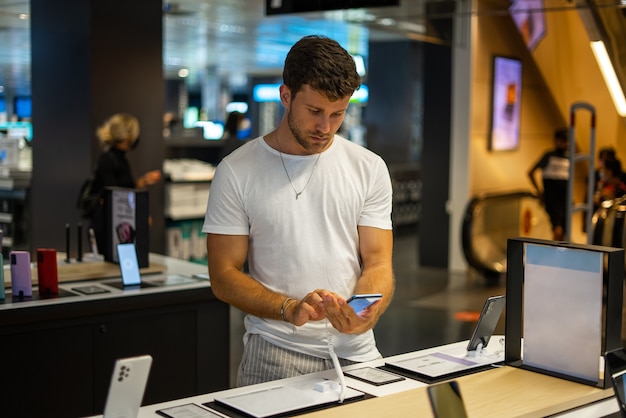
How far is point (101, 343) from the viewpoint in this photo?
14.4 ft

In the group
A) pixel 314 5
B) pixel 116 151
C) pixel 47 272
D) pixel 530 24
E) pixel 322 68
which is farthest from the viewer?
pixel 530 24

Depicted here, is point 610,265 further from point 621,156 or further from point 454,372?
point 621,156

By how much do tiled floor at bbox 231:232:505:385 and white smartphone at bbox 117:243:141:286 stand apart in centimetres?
123

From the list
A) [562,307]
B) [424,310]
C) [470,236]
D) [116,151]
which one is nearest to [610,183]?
[470,236]

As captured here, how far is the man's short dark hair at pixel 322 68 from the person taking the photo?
2643 millimetres

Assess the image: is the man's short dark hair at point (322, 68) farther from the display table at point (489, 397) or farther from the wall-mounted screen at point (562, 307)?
the display table at point (489, 397)

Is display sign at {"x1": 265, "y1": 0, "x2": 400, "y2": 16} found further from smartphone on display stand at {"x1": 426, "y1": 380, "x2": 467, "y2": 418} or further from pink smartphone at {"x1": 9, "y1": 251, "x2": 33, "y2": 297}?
smartphone on display stand at {"x1": 426, "y1": 380, "x2": 467, "y2": 418}

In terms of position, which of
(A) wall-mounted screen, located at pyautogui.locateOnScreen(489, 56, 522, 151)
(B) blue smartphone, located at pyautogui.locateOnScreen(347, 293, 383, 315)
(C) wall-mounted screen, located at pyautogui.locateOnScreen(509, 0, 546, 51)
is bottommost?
(B) blue smartphone, located at pyautogui.locateOnScreen(347, 293, 383, 315)

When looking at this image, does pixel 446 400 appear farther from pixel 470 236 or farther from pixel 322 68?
pixel 470 236

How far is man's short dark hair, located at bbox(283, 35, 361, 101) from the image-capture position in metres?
2.64

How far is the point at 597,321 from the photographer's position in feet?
8.62

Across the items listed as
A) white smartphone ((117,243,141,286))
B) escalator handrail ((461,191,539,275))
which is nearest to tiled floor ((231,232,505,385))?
escalator handrail ((461,191,539,275))

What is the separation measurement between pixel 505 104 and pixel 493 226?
1786 mm

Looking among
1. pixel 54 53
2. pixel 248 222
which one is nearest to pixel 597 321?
pixel 248 222
